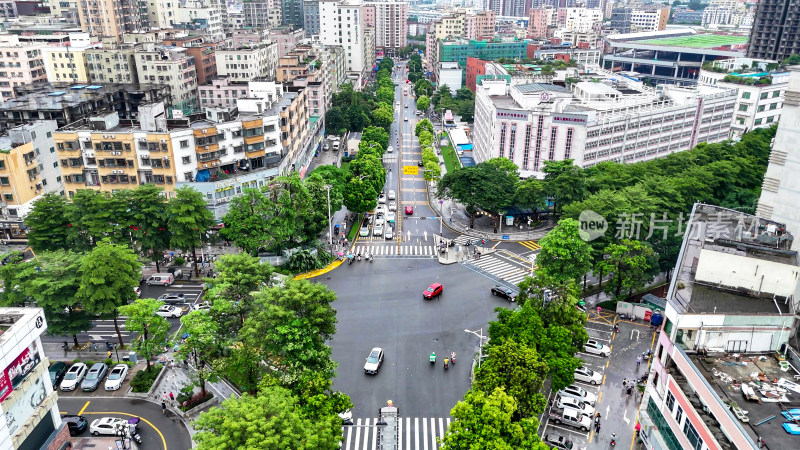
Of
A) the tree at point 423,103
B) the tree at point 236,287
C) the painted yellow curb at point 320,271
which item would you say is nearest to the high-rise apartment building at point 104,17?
the tree at point 423,103

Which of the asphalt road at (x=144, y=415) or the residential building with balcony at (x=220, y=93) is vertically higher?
the residential building with balcony at (x=220, y=93)

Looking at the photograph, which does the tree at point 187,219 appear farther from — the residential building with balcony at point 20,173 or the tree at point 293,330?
the tree at point 293,330

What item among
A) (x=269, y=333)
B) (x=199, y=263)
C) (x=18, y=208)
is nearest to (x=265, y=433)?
(x=269, y=333)

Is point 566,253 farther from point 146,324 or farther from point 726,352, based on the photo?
point 146,324

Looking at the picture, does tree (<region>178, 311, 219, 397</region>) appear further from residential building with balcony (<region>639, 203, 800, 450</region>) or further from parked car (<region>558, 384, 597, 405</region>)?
residential building with balcony (<region>639, 203, 800, 450</region>)

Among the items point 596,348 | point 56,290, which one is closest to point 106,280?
point 56,290

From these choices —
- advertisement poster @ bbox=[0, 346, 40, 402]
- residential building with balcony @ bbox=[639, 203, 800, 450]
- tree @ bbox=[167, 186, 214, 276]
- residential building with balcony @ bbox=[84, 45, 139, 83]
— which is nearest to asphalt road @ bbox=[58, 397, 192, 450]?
advertisement poster @ bbox=[0, 346, 40, 402]
